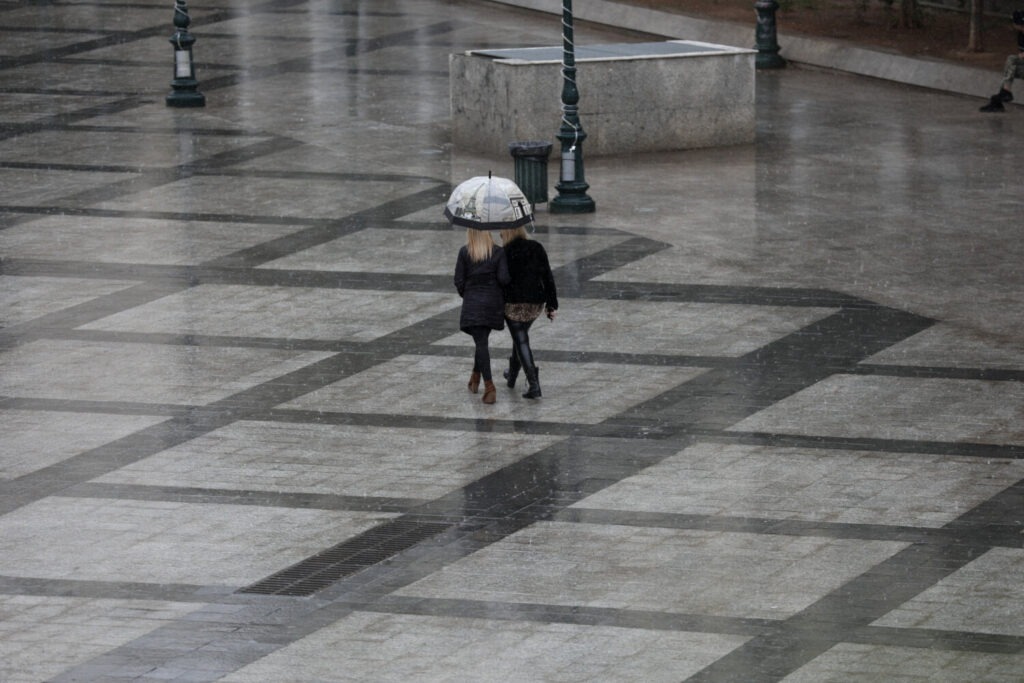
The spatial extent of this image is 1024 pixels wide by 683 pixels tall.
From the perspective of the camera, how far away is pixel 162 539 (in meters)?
11.7

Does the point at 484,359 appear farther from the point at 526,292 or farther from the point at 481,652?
the point at 481,652

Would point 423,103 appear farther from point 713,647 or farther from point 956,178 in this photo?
point 713,647

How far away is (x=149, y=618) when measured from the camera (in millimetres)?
10469

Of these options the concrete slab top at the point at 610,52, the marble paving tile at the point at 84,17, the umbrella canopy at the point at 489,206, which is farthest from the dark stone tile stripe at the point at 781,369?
the marble paving tile at the point at 84,17

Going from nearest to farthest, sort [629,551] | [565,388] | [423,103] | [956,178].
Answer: [629,551] → [565,388] → [956,178] → [423,103]

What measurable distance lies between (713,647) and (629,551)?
1.49m

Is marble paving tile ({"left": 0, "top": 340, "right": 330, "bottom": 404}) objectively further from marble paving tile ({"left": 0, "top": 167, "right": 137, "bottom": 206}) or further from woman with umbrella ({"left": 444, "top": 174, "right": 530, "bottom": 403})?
marble paving tile ({"left": 0, "top": 167, "right": 137, "bottom": 206})

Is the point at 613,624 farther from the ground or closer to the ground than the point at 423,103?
closer to the ground

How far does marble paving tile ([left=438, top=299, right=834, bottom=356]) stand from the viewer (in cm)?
1584

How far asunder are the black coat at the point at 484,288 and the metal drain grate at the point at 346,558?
112 inches

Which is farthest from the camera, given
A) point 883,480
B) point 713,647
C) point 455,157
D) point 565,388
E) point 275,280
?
point 455,157

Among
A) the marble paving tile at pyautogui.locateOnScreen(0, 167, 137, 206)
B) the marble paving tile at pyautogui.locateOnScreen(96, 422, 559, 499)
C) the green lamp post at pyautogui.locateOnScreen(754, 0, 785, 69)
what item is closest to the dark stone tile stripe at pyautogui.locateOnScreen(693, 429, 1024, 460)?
the marble paving tile at pyautogui.locateOnScreen(96, 422, 559, 499)

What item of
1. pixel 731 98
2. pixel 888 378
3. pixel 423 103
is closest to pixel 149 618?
pixel 888 378

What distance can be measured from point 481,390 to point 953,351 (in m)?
4.01
